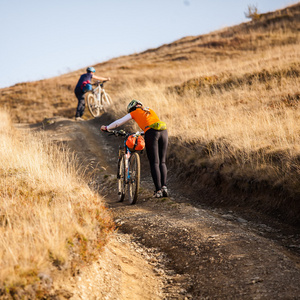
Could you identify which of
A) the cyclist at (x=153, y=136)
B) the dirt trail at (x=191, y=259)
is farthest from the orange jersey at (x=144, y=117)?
the dirt trail at (x=191, y=259)

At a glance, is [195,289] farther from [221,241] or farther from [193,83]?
[193,83]

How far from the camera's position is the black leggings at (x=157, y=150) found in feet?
22.8

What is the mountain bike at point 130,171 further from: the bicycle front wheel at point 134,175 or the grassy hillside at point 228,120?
the grassy hillside at point 228,120

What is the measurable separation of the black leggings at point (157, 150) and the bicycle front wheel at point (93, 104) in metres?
10.4

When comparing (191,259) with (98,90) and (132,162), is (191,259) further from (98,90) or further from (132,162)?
(98,90)

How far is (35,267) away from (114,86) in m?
22.7

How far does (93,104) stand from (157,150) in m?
10.8

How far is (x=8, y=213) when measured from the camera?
13.6ft

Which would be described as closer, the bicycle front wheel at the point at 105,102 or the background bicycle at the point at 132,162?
the background bicycle at the point at 132,162

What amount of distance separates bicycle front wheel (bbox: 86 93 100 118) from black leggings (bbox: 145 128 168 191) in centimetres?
1043

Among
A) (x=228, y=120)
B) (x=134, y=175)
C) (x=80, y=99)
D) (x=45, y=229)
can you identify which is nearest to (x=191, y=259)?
(x=45, y=229)

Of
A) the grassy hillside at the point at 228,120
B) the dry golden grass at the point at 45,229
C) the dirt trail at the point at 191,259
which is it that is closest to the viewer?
the dry golden grass at the point at 45,229

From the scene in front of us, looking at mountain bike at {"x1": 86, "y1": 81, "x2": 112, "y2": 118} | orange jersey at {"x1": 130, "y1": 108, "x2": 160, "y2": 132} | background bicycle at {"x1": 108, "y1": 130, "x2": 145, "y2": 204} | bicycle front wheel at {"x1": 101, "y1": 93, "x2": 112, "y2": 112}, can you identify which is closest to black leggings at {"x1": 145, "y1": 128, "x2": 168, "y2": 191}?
orange jersey at {"x1": 130, "y1": 108, "x2": 160, "y2": 132}

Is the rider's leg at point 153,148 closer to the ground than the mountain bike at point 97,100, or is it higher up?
closer to the ground
